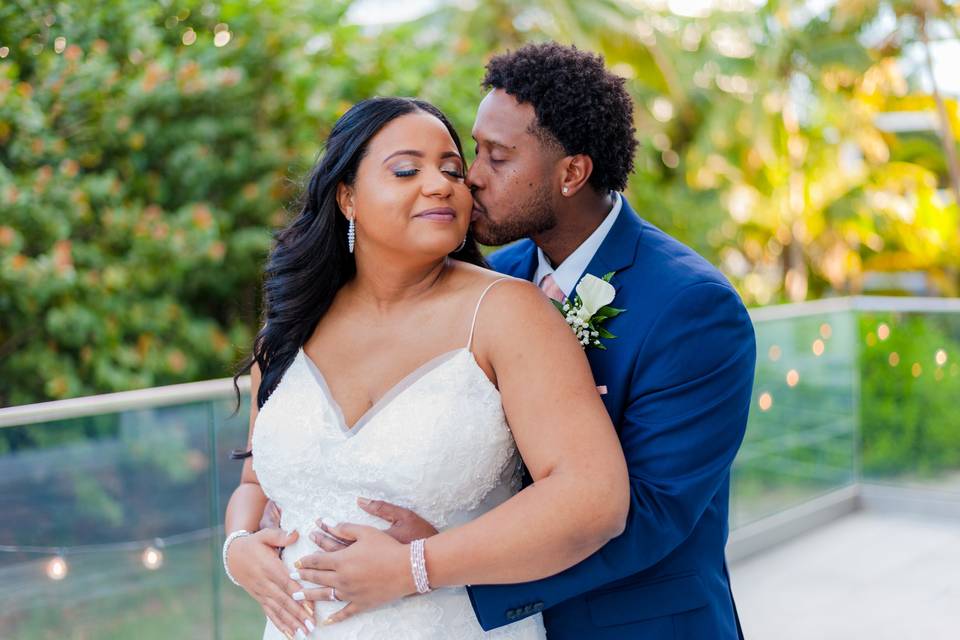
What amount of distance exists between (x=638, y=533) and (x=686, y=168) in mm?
14377

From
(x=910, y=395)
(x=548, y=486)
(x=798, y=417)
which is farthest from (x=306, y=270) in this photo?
(x=910, y=395)

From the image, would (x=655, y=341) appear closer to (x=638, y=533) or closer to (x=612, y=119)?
(x=638, y=533)

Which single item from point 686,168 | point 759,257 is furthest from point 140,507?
point 759,257

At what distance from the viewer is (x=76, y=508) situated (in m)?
3.31

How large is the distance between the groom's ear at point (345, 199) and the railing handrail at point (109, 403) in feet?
5.00

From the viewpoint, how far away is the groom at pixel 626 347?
71.8 inches

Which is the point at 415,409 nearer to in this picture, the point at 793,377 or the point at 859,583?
the point at 859,583

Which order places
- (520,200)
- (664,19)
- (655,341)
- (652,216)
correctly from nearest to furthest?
(655,341) → (520,200) → (652,216) → (664,19)

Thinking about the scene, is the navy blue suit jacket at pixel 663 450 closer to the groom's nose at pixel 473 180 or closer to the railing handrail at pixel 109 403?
the groom's nose at pixel 473 180

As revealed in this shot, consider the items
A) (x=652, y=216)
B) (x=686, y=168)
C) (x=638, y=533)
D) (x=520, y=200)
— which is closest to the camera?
(x=638, y=533)

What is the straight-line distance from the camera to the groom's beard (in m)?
2.06

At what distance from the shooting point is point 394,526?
5.96 ft

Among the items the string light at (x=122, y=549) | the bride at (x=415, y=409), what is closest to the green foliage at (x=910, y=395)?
the string light at (x=122, y=549)

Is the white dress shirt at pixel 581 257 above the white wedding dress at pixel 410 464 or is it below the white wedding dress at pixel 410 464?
above
